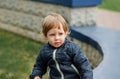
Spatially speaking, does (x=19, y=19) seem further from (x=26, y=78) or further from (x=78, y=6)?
(x=26, y=78)

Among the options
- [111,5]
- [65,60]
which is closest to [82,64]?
[65,60]

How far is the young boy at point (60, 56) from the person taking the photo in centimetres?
276

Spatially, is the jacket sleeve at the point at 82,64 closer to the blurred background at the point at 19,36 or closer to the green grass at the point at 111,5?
the blurred background at the point at 19,36

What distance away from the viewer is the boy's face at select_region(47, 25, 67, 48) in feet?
9.06

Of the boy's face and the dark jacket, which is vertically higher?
the boy's face

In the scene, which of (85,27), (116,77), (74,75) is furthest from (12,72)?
(74,75)

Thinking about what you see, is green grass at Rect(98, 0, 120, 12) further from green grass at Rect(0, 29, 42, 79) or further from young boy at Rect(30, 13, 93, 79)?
young boy at Rect(30, 13, 93, 79)

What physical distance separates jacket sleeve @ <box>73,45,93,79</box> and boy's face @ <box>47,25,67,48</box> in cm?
14

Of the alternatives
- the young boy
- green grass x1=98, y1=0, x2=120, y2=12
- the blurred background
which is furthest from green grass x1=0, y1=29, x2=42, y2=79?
green grass x1=98, y1=0, x2=120, y2=12

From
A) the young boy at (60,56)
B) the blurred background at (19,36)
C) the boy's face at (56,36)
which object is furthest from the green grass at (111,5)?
the boy's face at (56,36)

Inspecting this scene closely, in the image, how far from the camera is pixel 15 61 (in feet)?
20.6

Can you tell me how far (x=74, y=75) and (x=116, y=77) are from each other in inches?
35.9

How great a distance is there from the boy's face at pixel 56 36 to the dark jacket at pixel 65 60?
0.09 metres

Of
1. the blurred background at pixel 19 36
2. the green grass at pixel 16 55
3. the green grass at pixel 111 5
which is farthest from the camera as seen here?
the green grass at pixel 111 5
